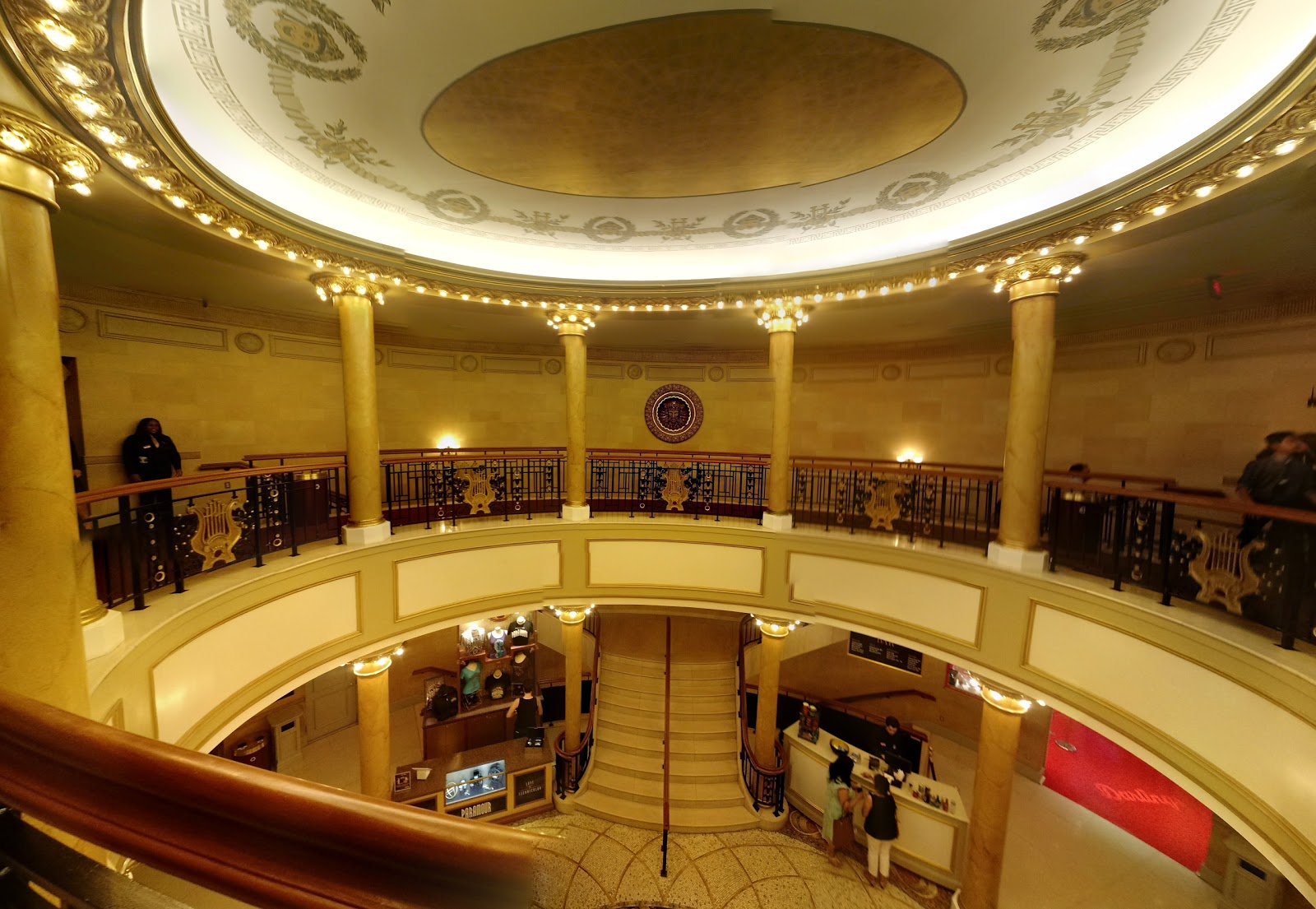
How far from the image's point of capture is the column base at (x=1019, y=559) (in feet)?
15.5

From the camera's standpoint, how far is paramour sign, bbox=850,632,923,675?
9586 mm

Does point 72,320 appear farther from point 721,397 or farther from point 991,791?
point 991,791

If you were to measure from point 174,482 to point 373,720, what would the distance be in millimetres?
3491

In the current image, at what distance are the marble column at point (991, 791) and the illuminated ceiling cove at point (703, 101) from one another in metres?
4.73

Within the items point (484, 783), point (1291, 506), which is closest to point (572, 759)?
point (484, 783)

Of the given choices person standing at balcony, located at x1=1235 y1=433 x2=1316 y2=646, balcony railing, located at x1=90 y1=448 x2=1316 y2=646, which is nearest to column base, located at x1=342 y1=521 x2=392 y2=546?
balcony railing, located at x1=90 y1=448 x2=1316 y2=646

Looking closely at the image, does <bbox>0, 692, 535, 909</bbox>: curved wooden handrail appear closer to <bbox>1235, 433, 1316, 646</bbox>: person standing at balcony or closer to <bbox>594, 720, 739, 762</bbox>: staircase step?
<bbox>1235, 433, 1316, 646</bbox>: person standing at balcony

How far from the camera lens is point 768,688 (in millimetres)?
7090

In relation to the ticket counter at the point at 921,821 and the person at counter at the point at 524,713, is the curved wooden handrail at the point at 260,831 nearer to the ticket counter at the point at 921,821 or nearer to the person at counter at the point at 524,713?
the ticket counter at the point at 921,821

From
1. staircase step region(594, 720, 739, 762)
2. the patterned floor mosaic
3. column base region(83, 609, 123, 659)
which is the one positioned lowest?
the patterned floor mosaic

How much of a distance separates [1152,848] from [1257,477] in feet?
23.2

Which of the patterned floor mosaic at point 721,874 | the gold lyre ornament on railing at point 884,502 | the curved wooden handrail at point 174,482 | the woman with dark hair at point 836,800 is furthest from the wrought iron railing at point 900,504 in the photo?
the curved wooden handrail at point 174,482

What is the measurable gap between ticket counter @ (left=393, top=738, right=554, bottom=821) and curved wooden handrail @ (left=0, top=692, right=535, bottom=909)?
7.98m

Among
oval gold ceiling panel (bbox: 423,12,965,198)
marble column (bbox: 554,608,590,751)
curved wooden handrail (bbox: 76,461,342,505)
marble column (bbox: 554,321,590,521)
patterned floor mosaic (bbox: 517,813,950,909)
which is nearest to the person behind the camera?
oval gold ceiling panel (bbox: 423,12,965,198)
